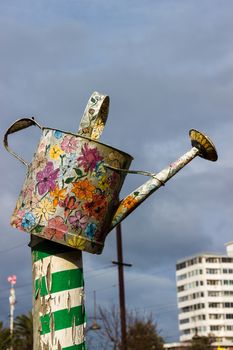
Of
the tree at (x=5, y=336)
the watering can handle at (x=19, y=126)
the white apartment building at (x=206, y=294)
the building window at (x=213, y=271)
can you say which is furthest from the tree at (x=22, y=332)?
the building window at (x=213, y=271)

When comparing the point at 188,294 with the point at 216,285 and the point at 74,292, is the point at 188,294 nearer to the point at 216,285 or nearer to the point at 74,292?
the point at 216,285

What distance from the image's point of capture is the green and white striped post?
552 centimetres

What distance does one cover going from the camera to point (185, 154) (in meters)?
6.02

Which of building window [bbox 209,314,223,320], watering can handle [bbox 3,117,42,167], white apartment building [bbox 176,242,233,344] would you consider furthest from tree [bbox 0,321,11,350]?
building window [bbox 209,314,223,320]

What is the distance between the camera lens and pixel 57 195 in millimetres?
5590

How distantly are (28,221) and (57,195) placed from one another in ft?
0.92

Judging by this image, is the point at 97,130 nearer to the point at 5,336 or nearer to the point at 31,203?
the point at 31,203

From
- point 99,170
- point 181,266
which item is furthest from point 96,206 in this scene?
point 181,266

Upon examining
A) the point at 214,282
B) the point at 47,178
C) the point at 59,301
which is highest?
the point at 214,282

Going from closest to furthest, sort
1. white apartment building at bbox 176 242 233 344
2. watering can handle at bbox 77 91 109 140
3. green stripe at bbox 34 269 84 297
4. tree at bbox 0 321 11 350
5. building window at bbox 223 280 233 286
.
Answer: green stripe at bbox 34 269 84 297
watering can handle at bbox 77 91 109 140
tree at bbox 0 321 11 350
white apartment building at bbox 176 242 233 344
building window at bbox 223 280 233 286

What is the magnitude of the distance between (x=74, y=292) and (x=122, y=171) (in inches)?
36.6

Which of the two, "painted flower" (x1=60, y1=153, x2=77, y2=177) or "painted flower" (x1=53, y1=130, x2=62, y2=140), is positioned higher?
"painted flower" (x1=53, y1=130, x2=62, y2=140)

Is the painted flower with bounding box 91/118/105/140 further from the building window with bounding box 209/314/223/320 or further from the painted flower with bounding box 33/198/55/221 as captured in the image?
the building window with bounding box 209/314/223/320

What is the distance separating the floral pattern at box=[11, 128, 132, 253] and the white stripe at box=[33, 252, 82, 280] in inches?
5.2
